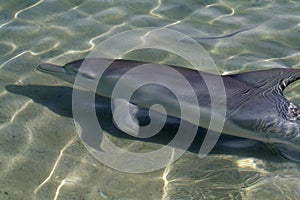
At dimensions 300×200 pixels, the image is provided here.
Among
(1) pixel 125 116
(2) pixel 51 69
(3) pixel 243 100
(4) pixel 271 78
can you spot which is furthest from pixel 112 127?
(4) pixel 271 78

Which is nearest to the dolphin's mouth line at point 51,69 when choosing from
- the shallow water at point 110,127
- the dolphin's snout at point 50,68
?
the dolphin's snout at point 50,68

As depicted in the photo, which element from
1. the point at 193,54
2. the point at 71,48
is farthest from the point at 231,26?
the point at 71,48

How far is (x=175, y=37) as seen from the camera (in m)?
6.33

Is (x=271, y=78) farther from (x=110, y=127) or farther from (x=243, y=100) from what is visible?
(x=110, y=127)

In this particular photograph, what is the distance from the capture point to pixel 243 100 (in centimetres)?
422

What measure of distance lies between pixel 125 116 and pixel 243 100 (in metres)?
1.16

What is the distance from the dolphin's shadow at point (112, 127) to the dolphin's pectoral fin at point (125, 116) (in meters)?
0.10

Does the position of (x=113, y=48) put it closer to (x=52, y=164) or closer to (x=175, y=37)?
(x=175, y=37)

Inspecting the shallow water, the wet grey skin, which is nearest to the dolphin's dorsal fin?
the wet grey skin

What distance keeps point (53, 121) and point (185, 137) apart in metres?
1.34

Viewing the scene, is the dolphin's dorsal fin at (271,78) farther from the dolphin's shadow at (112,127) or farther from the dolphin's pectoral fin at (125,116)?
the dolphin's pectoral fin at (125,116)

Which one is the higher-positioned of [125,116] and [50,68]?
[50,68]

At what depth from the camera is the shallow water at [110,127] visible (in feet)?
12.5

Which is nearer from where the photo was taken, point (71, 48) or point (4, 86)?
point (4, 86)
